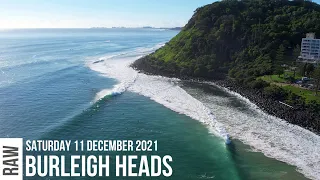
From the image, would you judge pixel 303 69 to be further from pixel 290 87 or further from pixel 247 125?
pixel 247 125

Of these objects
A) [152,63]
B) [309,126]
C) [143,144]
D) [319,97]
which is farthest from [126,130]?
[152,63]

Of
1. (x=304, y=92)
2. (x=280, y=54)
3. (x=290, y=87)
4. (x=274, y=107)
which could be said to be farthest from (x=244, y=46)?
(x=274, y=107)

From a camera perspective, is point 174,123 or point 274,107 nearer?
point 174,123

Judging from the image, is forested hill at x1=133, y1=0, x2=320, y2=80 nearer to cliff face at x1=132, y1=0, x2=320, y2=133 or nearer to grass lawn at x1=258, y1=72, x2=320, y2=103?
cliff face at x1=132, y1=0, x2=320, y2=133

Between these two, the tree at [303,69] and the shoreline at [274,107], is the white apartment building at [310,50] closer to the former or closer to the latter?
the tree at [303,69]

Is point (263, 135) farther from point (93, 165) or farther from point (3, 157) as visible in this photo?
point (3, 157)

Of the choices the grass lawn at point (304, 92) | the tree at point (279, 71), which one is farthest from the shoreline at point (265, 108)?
the tree at point (279, 71)
